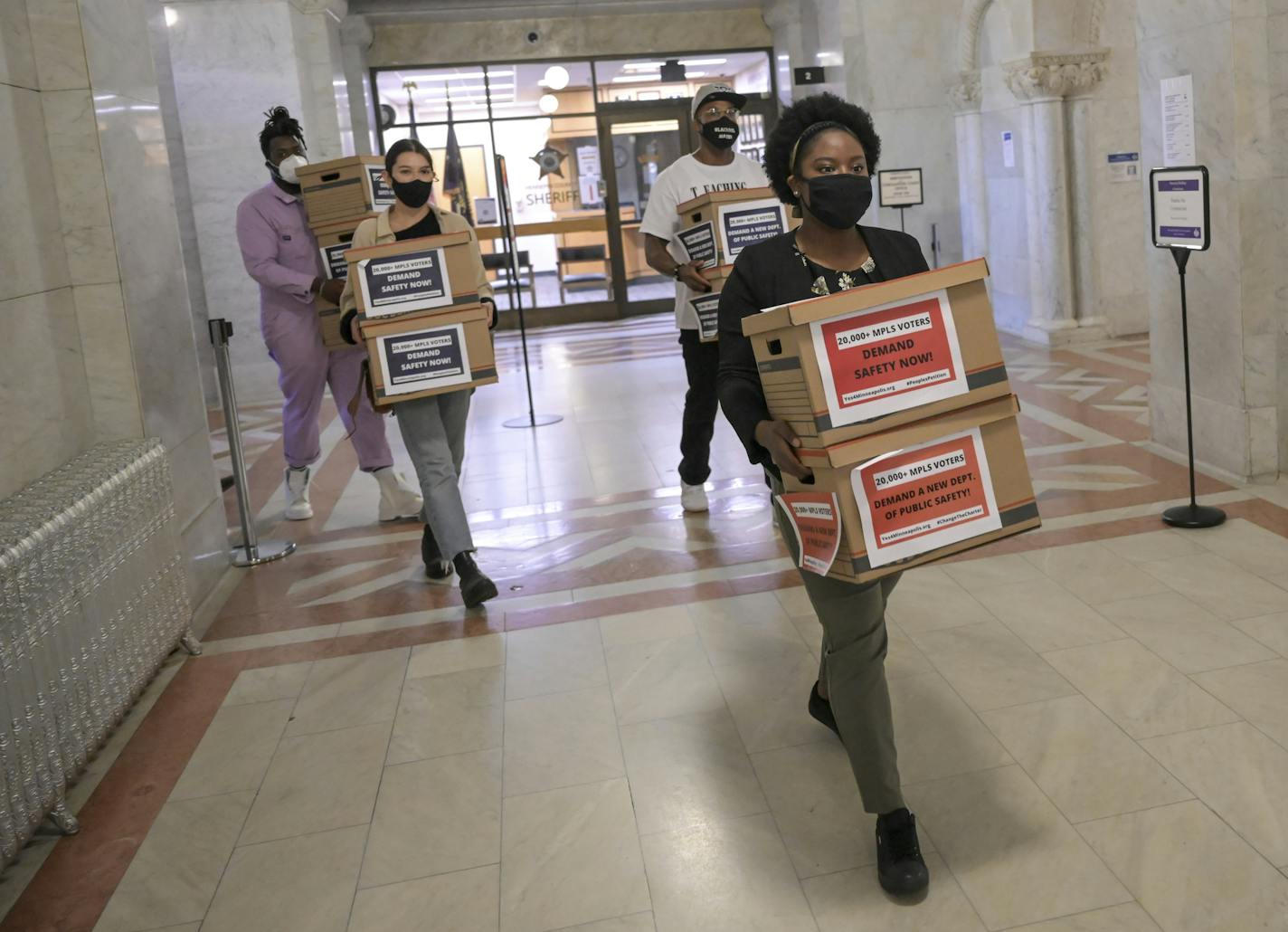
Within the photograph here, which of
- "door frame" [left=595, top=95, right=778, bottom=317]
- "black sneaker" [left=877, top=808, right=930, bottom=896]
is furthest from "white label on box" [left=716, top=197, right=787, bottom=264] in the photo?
"door frame" [left=595, top=95, right=778, bottom=317]

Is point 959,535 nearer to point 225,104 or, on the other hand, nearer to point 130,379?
point 130,379

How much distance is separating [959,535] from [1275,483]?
11.6 feet

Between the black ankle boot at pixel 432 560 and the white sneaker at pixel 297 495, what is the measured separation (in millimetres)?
1383

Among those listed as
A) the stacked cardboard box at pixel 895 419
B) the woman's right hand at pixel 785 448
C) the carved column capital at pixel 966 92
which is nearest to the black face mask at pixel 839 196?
the stacked cardboard box at pixel 895 419

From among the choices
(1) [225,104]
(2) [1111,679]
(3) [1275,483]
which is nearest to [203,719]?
(2) [1111,679]

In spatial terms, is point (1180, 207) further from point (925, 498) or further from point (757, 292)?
point (925, 498)

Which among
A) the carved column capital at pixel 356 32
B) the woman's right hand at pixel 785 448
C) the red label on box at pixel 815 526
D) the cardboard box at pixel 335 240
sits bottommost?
the red label on box at pixel 815 526

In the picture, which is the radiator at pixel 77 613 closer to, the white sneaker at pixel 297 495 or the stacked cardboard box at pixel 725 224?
the white sneaker at pixel 297 495

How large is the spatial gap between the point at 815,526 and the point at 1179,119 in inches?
159

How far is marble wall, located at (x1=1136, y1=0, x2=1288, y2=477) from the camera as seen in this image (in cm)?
510

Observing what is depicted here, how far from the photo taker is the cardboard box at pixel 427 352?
4328 millimetres

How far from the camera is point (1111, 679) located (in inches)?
136

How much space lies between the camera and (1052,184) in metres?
9.60

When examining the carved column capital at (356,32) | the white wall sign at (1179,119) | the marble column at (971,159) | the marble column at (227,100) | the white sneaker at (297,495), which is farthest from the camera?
the carved column capital at (356,32)
